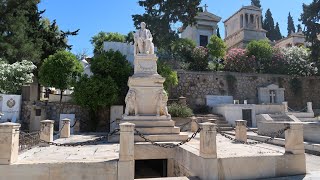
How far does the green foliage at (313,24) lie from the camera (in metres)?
24.8

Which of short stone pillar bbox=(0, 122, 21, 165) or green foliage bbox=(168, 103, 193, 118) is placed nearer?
short stone pillar bbox=(0, 122, 21, 165)

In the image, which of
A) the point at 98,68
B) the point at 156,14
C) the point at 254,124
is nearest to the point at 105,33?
the point at 156,14

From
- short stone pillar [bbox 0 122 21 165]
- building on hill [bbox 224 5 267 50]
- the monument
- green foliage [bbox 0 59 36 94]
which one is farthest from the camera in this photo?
building on hill [bbox 224 5 267 50]

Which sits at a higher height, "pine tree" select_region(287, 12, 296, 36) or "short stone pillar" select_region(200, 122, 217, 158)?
"pine tree" select_region(287, 12, 296, 36)

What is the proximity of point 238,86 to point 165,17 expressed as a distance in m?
10.3

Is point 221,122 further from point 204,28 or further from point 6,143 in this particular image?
point 204,28

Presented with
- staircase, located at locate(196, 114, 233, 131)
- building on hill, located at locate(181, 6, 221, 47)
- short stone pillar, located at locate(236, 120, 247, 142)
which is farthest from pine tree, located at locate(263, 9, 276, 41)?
short stone pillar, located at locate(236, 120, 247, 142)

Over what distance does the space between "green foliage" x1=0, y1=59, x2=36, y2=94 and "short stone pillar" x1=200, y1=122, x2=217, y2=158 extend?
15368 mm

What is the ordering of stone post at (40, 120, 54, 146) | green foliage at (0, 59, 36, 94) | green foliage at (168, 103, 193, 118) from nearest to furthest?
1. stone post at (40, 120, 54, 146)
2. green foliage at (0, 59, 36, 94)
3. green foliage at (168, 103, 193, 118)

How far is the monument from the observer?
10.7 meters

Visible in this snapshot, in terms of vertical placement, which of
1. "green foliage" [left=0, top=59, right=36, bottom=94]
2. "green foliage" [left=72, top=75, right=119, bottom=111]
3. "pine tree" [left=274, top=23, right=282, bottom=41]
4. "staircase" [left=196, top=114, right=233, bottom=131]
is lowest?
"staircase" [left=196, top=114, right=233, bottom=131]

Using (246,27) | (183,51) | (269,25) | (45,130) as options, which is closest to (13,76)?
(45,130)

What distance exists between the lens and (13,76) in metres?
18.3

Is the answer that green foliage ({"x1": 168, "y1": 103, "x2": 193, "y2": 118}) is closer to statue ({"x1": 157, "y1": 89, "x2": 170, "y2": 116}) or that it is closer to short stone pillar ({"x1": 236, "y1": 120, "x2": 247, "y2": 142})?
statue ({"x1": 157, "y1": 89, "x2": 170, "y2": 116})
